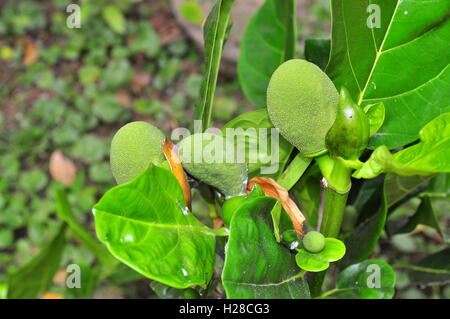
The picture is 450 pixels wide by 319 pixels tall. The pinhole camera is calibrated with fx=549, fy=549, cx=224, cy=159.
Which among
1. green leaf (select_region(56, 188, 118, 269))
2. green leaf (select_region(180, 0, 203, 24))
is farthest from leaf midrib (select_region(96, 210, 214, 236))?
green leaf (select_region(180, 0, 203, 24))

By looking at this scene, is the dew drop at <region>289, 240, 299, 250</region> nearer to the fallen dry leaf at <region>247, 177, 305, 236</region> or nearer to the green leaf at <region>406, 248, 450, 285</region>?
the fallen dry leaf at <region>247, 177, 305, 236</region>

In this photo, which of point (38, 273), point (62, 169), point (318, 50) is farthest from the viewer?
point (62, 169)

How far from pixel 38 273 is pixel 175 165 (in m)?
0.48

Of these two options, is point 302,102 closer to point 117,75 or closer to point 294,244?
point 294,244

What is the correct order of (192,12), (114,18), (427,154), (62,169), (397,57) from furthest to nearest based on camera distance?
(114,18), (192,12), (62,169), (397,57), (427,154)

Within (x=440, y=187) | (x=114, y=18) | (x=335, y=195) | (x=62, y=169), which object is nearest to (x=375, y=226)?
(x=335, y=195)

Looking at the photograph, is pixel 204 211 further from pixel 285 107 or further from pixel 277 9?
pixel 285 107

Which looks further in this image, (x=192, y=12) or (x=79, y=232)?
(x=192, y=12)

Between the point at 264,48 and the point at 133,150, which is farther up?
the point at 264,48

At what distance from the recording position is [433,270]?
0.85 m

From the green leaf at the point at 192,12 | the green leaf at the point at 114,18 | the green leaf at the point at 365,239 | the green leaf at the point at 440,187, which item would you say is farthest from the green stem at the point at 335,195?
the green leaf at the point at 114,18

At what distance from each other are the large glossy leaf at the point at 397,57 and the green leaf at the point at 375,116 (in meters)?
0.04

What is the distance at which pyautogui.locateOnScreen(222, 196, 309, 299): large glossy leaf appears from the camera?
0.46 metres

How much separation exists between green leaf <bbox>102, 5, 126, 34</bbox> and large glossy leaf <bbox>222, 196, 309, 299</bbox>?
5.42 feet
